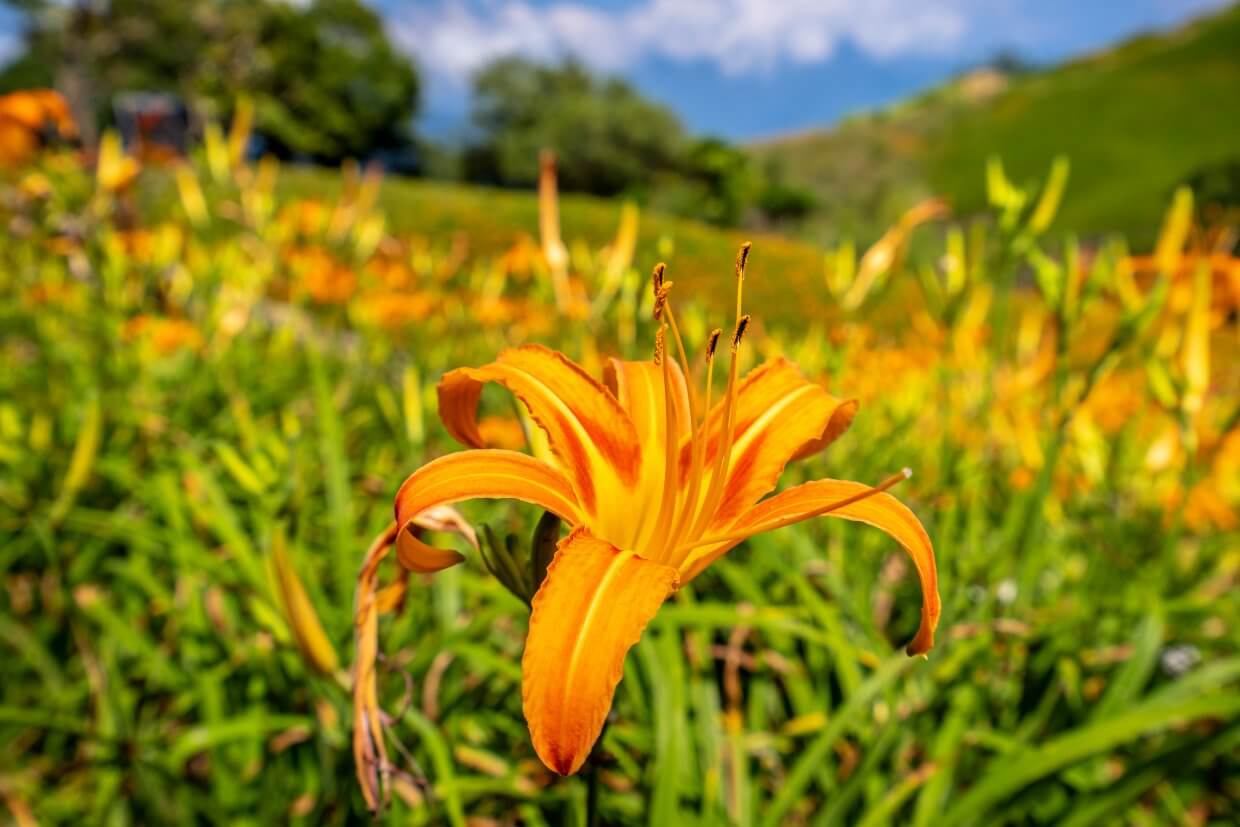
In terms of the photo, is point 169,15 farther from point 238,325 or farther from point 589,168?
point 238,325

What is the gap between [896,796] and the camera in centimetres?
101

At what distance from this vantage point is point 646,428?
0.65 metres

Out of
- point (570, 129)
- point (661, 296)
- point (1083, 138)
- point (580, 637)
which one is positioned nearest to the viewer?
point (580, 637)

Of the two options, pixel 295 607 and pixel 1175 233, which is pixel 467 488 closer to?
pixel 295 607

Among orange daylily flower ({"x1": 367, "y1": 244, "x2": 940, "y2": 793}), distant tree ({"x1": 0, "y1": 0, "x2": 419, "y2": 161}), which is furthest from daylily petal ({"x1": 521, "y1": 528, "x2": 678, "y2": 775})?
Answer: distant tree ({"x1": 0, "y1": 0, "x2": 419, "y2": 161})

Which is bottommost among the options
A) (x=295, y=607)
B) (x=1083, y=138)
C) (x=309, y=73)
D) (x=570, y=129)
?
(x=295, y=607)

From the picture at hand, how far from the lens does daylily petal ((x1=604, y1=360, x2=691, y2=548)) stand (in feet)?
2.13

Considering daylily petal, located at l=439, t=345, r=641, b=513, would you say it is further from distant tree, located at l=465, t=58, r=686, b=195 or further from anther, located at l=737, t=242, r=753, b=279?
distant tree, located at l=465, t=58, r=686, b=195

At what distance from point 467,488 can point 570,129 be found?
3088 cm

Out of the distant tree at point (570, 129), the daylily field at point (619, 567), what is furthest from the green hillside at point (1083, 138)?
the daylily field at point (619, 567)

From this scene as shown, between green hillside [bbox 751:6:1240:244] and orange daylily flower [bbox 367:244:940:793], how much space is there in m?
25.6

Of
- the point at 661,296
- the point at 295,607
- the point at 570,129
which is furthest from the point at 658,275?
the point at 570,129

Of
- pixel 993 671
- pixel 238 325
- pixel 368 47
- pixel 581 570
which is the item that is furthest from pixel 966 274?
pixel 368 47

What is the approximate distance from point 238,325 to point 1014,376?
2.22m
